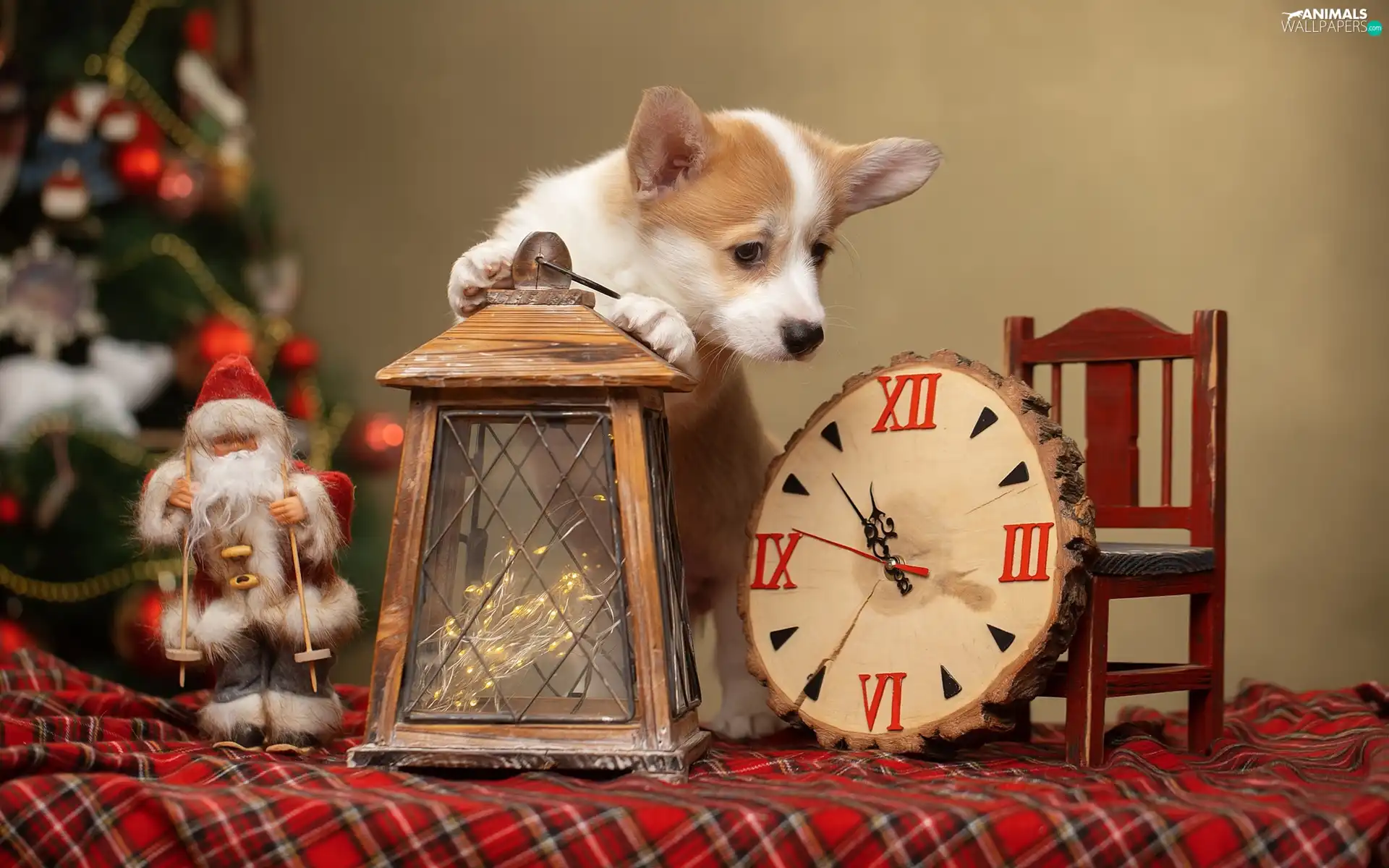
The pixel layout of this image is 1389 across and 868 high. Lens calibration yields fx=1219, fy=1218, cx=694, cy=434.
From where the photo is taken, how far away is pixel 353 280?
3240mm

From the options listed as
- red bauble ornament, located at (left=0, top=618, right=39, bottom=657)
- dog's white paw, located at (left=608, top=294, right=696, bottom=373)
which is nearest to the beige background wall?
red bauble ornament, located at (left=0, top=618, right=39, bottom=657)

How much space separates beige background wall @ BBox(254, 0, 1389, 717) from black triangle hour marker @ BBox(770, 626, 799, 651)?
1.45 metres

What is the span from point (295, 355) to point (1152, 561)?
2.01 meters

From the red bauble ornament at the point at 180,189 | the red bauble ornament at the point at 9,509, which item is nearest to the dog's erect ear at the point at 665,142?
the red bauble ornament at the point at 180,189

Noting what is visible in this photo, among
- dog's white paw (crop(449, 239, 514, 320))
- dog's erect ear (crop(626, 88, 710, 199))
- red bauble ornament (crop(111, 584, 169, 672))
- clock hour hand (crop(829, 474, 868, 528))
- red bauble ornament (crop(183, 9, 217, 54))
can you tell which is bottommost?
red bauble ornament (crop(111, 584, 169, 672))

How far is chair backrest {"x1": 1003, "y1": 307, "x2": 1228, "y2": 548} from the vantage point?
4.88ft

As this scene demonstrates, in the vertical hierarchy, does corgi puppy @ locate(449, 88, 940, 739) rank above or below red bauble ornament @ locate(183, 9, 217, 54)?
below

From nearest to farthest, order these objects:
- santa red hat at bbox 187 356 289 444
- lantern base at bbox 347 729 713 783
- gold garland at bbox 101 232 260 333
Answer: lantern base at bbox 347 729 713 783
santa red hat at bbox 187 356 289 444
gold garland at bbox 101 232 260 333

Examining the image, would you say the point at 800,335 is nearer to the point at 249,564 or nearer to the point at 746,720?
the point at 746,720

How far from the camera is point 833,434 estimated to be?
1.45 meters

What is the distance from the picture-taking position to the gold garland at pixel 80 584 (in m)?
2.47

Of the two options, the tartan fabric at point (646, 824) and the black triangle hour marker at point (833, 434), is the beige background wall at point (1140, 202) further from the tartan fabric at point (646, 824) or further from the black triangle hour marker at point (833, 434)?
the tartan fabric at point (646, 824)

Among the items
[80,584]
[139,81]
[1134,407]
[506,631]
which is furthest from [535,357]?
[139,81]

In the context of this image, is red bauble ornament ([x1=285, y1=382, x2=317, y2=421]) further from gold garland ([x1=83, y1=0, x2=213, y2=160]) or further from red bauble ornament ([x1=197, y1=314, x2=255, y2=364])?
gold garland ([x1=83, y1=0, x2=213, y2=160])
